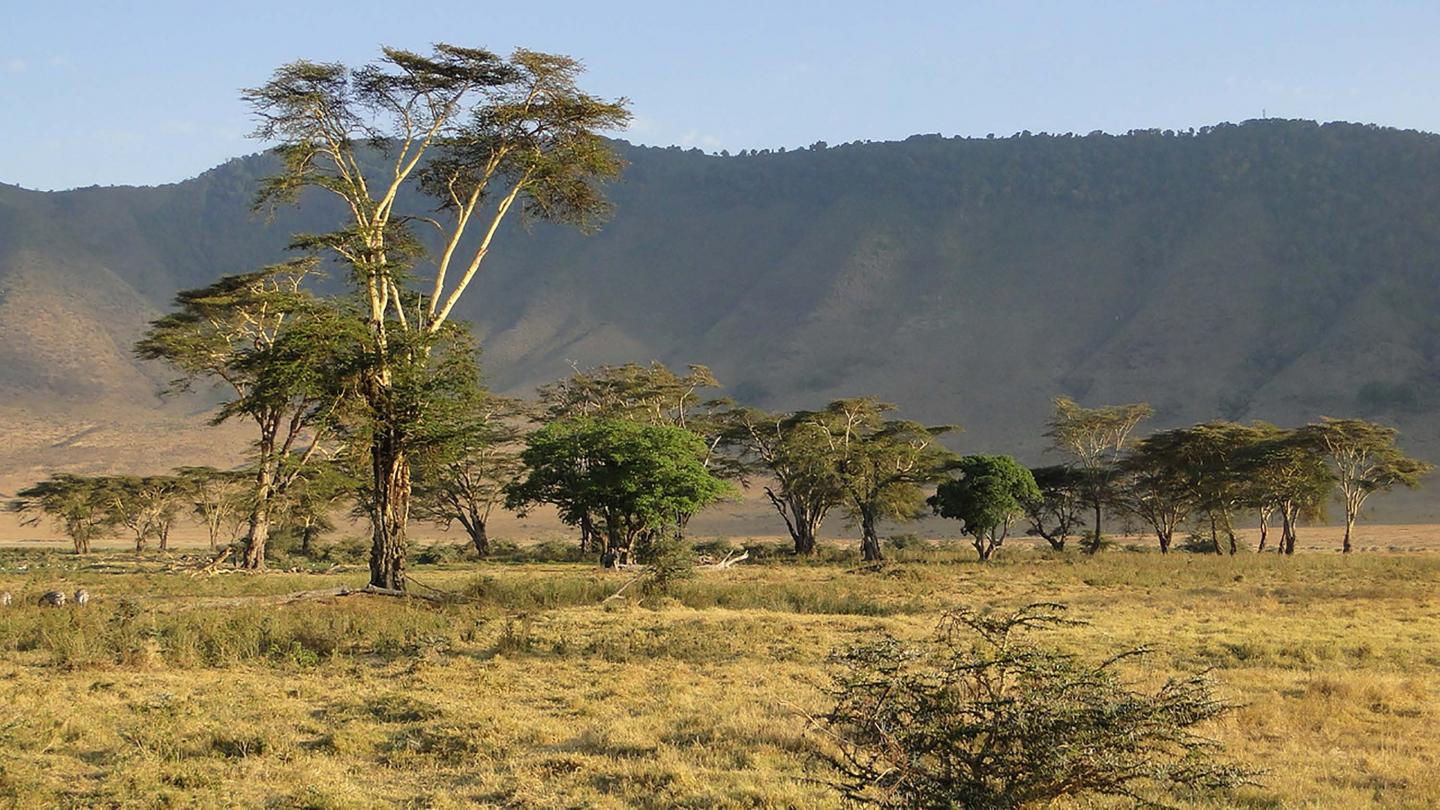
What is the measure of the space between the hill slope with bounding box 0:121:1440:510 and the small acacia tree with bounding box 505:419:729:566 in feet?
208

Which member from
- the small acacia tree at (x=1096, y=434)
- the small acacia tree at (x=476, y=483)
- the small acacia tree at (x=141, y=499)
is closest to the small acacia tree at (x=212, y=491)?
the small acacia tree at (x=141, y=499)

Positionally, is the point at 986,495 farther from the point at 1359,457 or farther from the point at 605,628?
the point at 605,628

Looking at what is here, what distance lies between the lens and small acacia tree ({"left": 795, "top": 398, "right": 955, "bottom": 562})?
4222 centimetres

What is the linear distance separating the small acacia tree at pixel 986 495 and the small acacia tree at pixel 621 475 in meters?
9.96

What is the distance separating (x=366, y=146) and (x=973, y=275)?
114m

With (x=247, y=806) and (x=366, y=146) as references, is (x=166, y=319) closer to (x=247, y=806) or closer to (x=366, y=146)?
(x=366, y=146)

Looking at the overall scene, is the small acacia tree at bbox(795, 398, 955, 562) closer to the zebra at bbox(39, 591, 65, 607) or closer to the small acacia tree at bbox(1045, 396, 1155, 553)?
the small acacia tree at bbox(1045, 396, 1155, 553)

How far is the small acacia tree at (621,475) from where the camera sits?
33.1m

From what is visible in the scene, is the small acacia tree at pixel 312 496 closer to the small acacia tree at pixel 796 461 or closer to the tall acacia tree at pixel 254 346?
the tall acacia tree at pixel 254 346

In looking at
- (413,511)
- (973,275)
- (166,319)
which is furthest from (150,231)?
(166,319)

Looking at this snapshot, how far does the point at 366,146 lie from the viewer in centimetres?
2155

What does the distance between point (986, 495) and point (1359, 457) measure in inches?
606

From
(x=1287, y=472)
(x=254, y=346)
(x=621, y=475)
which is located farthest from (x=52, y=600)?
(x=1287, y=472)

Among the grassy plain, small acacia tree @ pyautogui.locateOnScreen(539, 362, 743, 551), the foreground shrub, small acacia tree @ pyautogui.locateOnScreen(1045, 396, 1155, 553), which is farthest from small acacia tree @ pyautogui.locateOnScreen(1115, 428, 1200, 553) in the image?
the foreground shrub
